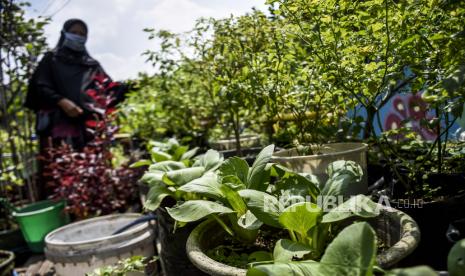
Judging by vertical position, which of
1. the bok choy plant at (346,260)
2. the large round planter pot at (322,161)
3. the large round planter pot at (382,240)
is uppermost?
the large round planter pot at (322,161)

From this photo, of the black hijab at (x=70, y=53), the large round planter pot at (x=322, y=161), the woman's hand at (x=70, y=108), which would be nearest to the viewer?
the large round planter pot at (x=322, y=161)

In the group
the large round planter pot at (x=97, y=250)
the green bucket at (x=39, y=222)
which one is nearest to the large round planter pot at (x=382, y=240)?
the large round planter pot at (x=97, y=250)

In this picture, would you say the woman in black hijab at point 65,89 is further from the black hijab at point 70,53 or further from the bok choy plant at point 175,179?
the bok choy plant at point 175,179

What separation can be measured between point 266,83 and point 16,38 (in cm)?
332

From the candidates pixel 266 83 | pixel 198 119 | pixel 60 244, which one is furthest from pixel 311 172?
pixel 198 119

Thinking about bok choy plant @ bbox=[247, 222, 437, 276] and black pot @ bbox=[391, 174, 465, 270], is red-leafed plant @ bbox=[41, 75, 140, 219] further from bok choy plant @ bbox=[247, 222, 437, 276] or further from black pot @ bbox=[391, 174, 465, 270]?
bok choy plant @ bbox=[247, 222, 437, 276]

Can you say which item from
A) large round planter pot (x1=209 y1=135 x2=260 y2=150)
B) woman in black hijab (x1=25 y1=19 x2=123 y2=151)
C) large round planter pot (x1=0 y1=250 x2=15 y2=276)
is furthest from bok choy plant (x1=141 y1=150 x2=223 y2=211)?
woman in black hijab (x1=25 y1=19 x2=123 y2=151)

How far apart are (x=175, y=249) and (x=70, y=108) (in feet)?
8.28

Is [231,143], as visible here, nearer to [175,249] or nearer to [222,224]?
[175,249]

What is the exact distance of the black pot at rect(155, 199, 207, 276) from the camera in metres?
1.43

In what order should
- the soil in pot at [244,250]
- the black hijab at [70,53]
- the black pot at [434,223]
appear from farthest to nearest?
the black hijab at [70,53], the black pot at [434,223], the soil in pot at [244,250]

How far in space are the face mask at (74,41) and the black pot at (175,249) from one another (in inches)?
116

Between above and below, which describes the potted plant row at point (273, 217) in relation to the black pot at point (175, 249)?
above

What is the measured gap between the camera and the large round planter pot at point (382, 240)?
2.73 feet
